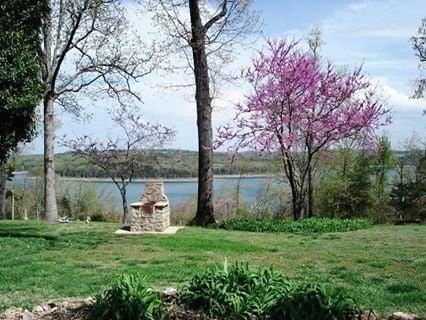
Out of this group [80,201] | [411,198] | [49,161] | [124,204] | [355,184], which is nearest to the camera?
[49,161]

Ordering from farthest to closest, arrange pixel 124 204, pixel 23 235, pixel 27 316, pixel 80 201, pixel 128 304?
pixel 80 201 < pixel 124 204 < pixel 23 235 < pixel 27 316 < pixel 128 304

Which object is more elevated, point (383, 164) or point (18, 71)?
point (18, 71)

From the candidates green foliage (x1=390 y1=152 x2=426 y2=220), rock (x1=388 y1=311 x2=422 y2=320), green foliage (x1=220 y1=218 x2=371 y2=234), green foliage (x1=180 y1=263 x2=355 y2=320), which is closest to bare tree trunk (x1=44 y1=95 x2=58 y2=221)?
green foliage (x1=220 y1=218 x2=371 y2=234)

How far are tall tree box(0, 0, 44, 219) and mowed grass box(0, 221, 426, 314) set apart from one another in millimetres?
2540

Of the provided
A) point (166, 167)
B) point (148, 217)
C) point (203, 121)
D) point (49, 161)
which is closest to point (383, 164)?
point (166, 167)

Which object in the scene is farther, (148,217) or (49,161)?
(49,161)

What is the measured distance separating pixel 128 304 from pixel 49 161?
13940 mm

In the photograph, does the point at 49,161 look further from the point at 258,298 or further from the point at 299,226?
the point at 258,298

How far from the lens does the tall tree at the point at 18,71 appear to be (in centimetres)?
1285

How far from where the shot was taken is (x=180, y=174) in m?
26.7

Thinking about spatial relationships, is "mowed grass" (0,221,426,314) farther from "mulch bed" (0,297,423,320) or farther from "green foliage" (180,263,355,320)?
"green foliage" (180,263,355,320)

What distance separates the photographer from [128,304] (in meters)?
4.24

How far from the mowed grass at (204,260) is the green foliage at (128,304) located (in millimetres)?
1256

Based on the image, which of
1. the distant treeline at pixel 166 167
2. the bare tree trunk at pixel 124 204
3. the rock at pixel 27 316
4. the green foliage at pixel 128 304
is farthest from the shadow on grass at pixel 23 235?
the distant treeline at pixel 166 167
